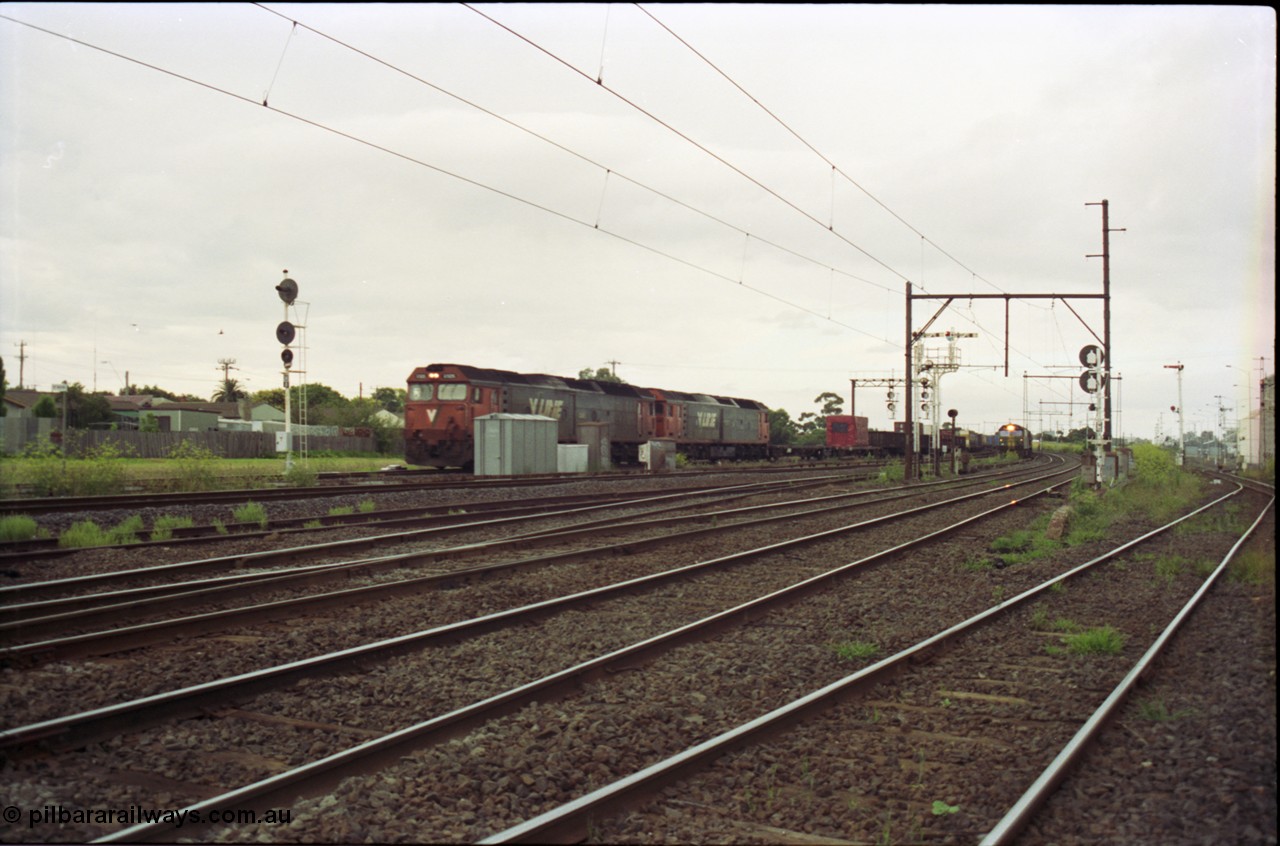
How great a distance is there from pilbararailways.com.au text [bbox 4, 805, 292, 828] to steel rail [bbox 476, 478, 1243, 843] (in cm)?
8

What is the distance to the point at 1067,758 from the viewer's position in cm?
443

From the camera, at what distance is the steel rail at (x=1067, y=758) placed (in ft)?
12.0

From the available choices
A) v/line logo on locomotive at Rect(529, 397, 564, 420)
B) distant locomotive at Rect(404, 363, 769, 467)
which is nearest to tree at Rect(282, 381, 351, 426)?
distant locomotive at Rect(404, 363, 769, 467)

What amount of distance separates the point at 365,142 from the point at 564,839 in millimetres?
9684

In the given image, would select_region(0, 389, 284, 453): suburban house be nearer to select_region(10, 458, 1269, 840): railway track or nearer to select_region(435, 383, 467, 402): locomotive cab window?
select_region(435, 383, 467, 402): locomotive cab window

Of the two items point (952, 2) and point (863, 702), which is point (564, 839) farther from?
point (952, 2)

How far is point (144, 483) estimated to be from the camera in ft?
66.0

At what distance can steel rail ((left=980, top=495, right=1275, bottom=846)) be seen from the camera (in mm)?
3658

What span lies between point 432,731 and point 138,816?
141cm

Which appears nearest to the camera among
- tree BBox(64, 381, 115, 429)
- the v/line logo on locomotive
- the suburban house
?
the v/line logo on locomotive

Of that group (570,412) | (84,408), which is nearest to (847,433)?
(570,412)

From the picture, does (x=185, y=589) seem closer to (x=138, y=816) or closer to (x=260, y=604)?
(x=260, y=604)

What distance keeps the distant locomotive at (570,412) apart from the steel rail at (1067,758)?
2353cm

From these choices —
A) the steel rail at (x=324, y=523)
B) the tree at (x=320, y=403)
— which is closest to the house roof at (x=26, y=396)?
the tree at (x=320, y=403)
